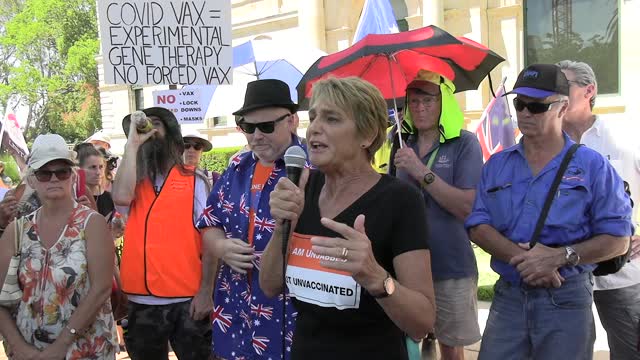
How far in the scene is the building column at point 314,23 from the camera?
18977 millimetres

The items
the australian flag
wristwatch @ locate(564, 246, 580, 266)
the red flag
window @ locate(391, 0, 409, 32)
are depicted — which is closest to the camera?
wristwatch @ locate(564, 246, 580, 266)

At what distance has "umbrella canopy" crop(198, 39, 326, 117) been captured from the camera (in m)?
8.41

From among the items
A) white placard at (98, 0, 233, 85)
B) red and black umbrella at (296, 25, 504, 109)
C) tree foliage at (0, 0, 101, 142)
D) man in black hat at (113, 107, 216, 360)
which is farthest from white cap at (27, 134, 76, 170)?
tree foliage at (0, 0, 101, 142)

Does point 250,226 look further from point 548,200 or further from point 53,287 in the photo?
point 548,200

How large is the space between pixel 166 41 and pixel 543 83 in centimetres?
360

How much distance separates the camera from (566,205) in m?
2.65

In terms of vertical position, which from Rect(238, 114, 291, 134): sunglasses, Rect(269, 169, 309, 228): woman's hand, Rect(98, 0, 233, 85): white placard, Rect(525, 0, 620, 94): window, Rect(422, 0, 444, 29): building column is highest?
Rect(422, 0, 444, 29): building column

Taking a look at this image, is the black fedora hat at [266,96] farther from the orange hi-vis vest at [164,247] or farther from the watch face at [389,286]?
the watch face at [389,286]

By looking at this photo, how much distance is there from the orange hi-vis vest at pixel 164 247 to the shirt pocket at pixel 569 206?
82.5 inches

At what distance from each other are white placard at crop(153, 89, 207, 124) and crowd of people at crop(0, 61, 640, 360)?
5.33 ft

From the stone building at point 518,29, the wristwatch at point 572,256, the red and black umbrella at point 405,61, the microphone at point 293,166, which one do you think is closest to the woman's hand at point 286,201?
the microphone at point 293,166

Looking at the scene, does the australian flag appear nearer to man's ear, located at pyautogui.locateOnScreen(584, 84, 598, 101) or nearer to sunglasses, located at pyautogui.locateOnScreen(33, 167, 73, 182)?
man's ear, located at pyautogui.locateOnScreen(584, 84, 598, 101)

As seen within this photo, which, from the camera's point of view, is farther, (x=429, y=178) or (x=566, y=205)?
(x=429, y=178)

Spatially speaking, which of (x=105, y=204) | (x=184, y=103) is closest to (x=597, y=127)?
(x=184, y=103)
